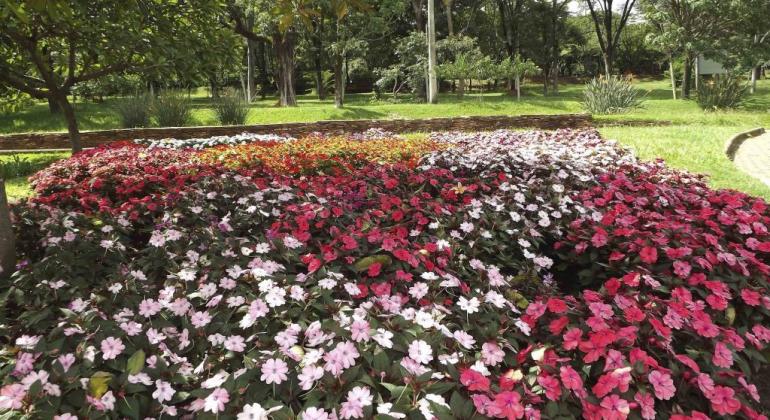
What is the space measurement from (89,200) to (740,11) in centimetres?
2922

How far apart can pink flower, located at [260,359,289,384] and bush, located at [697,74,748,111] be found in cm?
1989

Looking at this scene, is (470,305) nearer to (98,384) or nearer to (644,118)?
(98,384)

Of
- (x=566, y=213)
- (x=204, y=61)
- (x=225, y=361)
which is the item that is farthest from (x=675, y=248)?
(x=204, y=61)

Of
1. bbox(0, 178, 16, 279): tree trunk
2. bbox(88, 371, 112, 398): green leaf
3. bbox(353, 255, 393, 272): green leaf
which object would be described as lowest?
bbox(88, 371, 112, 398): green leaf

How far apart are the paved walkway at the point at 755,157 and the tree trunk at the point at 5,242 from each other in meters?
7.84

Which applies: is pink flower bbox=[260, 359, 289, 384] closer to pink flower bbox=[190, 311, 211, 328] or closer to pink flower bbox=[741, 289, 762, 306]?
pink flower bbox=[190, 311, 211, 328]

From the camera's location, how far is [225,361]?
72.3 inches

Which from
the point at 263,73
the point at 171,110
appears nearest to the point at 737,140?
the point at 171,110

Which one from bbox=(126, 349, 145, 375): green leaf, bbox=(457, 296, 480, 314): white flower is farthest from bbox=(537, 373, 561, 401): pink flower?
bbox=(126, 349, 145, 375): green leaf

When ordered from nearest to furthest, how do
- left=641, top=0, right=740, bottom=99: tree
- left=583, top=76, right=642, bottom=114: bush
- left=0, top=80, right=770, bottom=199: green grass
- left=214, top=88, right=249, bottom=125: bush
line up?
left=0, top=80, right=770, bottom=199: green grass
left=214, top=88, right=249, bottom=125: bush
left=583, top=76, right=642, bottom=114: bush
left=641, top=0, right=740, bottom=99: tree

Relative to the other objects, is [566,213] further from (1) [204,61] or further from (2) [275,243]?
(1) [204,61]

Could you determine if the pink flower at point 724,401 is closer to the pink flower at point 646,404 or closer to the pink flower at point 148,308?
the pink flower at point 646,404

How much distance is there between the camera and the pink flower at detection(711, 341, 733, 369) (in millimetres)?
1802

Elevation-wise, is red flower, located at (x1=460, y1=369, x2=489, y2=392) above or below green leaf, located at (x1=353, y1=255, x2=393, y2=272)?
below
